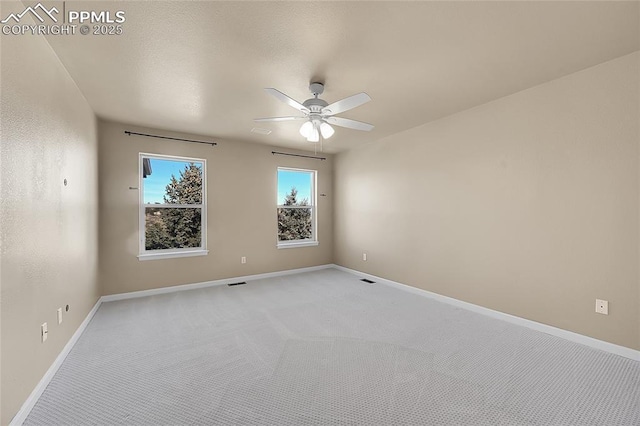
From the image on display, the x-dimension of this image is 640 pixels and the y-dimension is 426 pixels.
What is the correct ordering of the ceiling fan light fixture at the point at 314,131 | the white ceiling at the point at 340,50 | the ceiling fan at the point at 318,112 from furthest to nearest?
the ceiling fan light fixture at the point at 314,131 < the ceiling fan at the point at 318,112 < the white ceiling at the point at 340,50

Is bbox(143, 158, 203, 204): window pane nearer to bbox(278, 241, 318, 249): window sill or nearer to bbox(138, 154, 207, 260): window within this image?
bbox(138, 154, 207, 260): window

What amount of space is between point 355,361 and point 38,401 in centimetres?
215

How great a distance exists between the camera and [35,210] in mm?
1798

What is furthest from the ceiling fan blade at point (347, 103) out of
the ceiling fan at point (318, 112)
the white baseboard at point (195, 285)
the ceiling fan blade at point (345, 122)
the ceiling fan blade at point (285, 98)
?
the white baseboard at point (195, 285)

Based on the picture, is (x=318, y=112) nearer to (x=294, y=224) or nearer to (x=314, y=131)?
(x=314, y=131)

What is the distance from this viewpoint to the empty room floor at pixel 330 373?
1.65 metres

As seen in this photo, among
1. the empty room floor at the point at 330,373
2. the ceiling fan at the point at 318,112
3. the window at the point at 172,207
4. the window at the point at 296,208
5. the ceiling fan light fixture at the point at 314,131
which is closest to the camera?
the empty room floor at the point at 330,373

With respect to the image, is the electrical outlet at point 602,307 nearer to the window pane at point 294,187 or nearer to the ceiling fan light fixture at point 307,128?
the ceiling fan light fixture at point 307,128

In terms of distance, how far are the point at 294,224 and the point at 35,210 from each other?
3978 millimetres

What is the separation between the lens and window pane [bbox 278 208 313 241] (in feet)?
17.6

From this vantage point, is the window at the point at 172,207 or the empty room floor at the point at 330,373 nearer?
the empty room floor at the point at 330,373

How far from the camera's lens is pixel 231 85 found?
108 inches

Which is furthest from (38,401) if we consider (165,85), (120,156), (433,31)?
(433,31)

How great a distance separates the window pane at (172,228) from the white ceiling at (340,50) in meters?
1.60
